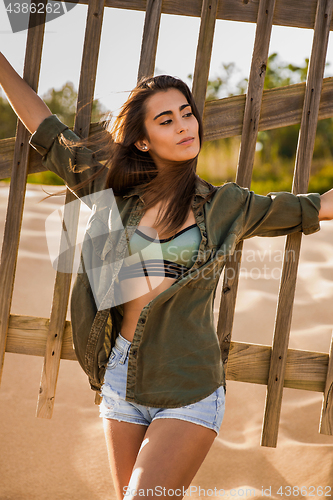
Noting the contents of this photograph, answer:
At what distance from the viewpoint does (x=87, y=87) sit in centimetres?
217

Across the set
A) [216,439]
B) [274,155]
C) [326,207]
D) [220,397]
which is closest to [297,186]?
[326,207]

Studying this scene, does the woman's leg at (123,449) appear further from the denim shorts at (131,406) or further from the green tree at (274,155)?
the green tree at (274,155)

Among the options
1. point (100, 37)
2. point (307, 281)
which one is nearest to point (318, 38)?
point (100, 37)

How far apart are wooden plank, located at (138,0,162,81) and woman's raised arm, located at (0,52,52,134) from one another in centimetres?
51

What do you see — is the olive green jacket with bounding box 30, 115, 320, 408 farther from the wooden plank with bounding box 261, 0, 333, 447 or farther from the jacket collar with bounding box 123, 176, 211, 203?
the wooden plank with bounding box 261, 0, 333, 447

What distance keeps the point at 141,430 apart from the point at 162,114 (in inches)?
52.6

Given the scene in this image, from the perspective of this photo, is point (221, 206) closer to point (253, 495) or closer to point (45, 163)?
point (45, 163)

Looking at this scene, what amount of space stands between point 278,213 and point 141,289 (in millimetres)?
696

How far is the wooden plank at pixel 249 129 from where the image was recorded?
2.10m

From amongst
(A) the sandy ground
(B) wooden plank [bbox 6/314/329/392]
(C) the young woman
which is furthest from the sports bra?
(A) the sandy ground

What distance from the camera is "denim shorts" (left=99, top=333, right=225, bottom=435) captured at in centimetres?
169

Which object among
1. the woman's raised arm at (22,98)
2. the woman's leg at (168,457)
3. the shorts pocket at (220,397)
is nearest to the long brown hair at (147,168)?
the woman's raised arm at (22,98)

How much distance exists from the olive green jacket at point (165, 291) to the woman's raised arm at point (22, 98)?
0.22ft

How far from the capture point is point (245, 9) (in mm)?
2125
